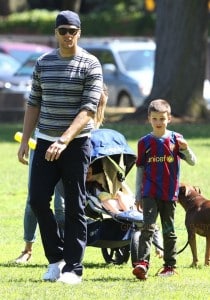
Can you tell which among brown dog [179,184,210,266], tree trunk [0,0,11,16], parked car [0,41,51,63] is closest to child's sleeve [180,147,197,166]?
brown dog [179,184,210,266]

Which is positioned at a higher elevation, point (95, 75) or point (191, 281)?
point (95, 75)

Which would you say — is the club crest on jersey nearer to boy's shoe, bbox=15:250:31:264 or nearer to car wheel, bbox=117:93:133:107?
boy's shoe, bbox=15:250:31:264

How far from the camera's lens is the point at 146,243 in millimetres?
8328

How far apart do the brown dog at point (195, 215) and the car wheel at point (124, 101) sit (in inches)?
794

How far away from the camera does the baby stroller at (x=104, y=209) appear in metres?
9.06

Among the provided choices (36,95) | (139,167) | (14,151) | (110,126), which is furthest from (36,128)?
(110,126)

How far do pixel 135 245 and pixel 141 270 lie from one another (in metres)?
0.69

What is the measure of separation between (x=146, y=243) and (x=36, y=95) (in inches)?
56.7

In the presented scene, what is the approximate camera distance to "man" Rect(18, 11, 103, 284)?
800cm

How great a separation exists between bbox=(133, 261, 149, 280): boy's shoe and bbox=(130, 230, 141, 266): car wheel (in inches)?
14.3

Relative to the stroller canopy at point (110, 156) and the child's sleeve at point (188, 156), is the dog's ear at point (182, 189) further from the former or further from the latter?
the child's sleeve at point (188, 156)

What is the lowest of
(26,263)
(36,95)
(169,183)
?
(26,263)

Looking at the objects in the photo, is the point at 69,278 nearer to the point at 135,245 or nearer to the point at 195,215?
the point at 135,245

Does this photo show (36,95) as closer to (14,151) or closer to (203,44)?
(14,151)
